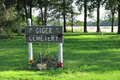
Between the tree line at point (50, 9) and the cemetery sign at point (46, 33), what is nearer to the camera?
the cemetery sign at point (46, 33)

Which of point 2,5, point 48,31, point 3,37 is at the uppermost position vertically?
point 2,5

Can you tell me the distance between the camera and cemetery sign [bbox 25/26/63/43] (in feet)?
25.8

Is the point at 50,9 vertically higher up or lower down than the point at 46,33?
higher up

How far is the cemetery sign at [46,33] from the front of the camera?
7.88 m

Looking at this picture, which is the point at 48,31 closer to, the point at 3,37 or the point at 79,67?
the point at 79,67

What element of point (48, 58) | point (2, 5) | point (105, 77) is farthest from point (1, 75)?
point (2, 5)

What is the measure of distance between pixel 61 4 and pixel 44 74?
44.8 metres

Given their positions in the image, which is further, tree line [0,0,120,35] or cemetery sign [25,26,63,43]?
tree line [0,0,120,35]

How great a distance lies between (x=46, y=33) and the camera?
7.90m

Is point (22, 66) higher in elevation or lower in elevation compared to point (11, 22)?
lower

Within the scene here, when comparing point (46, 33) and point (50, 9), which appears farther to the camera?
point (50, 9)

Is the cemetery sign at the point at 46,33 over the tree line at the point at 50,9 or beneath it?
beneath

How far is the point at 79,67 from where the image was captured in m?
8.27

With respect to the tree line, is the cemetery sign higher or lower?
lower
